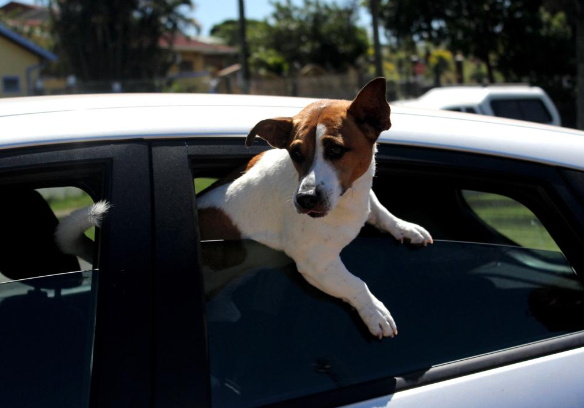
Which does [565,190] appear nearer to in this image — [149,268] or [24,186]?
[149,268]

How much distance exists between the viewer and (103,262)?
1.65 m

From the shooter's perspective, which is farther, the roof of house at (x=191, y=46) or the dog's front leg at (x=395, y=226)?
the roof of house at (x=191, y=46)

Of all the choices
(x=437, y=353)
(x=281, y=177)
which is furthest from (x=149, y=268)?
(x=437, y=353)

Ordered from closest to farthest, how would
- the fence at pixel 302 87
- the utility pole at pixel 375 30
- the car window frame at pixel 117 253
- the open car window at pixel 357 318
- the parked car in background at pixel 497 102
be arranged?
the car window frame at pixel 117 253 < the open car window at pixel 357 318 < the parked car in background at pixel 497 102 < the utility pole at pixel 375 30 < the fence at pixel 302 87

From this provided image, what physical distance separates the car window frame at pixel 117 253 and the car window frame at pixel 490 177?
18cm

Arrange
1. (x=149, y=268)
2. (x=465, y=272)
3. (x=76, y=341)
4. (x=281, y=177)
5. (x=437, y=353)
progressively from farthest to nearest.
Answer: (x=465, y=272) → (x=281, y=177) → (x=437, y=353) → (x=76, y=341) → (x=149, y=268)

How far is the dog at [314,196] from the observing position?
6.35 feet

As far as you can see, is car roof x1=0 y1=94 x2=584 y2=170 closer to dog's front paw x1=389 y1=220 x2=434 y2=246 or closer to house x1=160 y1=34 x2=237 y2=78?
dog's front paw x1=389 y1=220 x2=434 y2=246

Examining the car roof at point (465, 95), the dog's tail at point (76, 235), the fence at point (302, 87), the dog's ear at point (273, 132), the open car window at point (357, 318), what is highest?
the fence at point (302, 87)

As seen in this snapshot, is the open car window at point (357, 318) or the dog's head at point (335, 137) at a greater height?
the dog's head at point (335, 137)

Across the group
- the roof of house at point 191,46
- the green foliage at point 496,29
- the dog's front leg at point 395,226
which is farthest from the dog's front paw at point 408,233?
the roof of house at point 191,46

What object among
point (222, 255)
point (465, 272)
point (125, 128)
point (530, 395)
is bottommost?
point (530, 395)

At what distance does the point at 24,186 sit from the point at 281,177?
71 centimetres

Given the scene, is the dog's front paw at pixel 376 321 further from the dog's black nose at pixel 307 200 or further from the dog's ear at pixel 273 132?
the dog's ear at pixel 273 132
